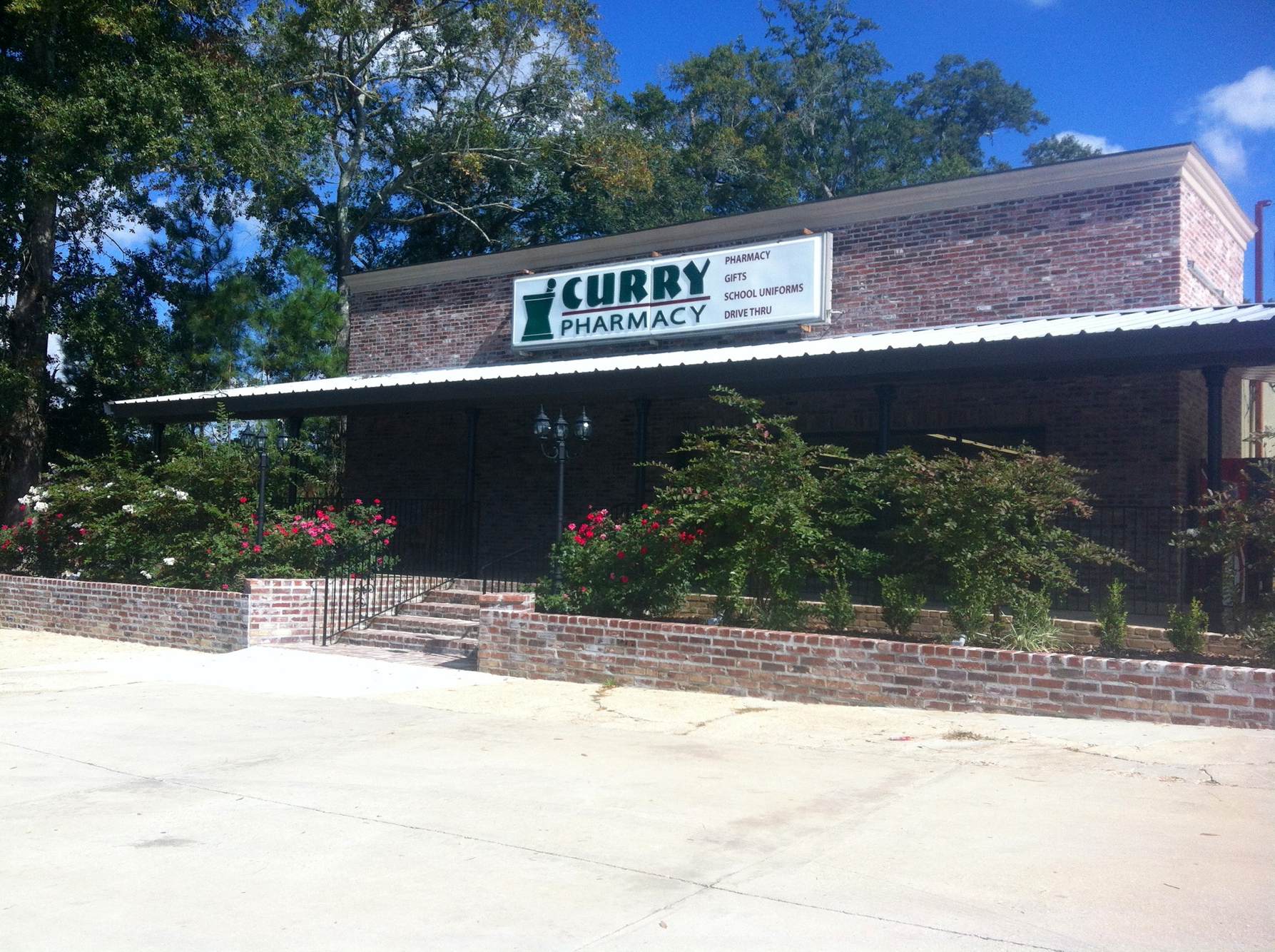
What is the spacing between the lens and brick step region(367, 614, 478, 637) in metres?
13.0

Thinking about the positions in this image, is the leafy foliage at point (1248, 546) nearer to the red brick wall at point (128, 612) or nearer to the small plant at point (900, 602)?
the small plant at point (900, 602)

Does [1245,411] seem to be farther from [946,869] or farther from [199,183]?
[199,183]

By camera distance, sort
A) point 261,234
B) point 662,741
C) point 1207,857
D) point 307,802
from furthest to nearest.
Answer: point 261,234 → point 662,741 → point 307,802 → point 1207,857

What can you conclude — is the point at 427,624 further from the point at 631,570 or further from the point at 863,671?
the point at 863,671

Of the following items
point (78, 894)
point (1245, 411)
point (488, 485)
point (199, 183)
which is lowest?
point (78, 894)

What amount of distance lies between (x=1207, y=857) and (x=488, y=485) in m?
14.6

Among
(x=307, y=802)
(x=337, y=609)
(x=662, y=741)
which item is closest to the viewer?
(x=307, y=802)

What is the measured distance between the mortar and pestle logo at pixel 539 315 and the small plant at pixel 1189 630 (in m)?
11.3

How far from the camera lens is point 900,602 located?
31.9 feet

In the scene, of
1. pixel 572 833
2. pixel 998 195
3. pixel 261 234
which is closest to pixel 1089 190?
pixel 998 195

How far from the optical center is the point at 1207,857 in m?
4.92

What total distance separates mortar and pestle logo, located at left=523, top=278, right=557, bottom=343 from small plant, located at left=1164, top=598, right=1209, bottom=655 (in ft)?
37.1

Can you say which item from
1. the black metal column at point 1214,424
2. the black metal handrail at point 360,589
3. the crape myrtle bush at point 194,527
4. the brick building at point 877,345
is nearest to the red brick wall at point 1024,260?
the brick building at point 877,345

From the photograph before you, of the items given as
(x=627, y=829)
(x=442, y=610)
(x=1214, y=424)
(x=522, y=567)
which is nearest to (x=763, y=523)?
(x=1214, y=424)
